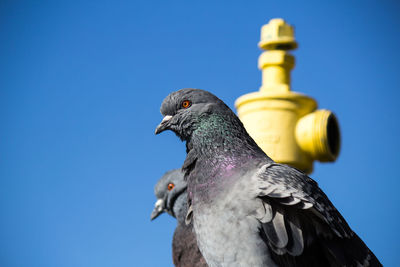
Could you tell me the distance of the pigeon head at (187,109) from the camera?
4719mm

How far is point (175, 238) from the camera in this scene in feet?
23.6

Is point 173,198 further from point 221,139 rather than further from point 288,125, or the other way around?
point 221,139

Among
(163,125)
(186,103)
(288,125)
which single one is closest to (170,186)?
(288,125)

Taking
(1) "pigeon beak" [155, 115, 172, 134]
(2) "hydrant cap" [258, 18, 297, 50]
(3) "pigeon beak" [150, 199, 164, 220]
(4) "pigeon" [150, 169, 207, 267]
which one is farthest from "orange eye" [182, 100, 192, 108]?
(2) "hydrant cap" [258, 18, 297, 50]

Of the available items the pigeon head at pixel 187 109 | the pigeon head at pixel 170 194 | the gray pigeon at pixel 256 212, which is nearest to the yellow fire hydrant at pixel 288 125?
the pigeon head at pixel 170 194

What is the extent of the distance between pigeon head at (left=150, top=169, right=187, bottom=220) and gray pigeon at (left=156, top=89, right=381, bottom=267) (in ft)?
12.9

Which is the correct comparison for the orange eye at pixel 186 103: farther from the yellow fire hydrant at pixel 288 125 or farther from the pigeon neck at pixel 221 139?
the yellow fire hydrant at pixel 288 125

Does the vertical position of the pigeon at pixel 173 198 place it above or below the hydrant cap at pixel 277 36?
below

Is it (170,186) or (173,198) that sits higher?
(170,186)

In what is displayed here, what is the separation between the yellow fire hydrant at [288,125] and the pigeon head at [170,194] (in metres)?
1.45

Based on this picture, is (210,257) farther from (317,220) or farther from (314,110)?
(314,110)

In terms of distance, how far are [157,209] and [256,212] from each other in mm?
5060

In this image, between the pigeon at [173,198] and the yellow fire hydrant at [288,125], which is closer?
the pigeon at [173,198]

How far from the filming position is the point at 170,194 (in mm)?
8672
